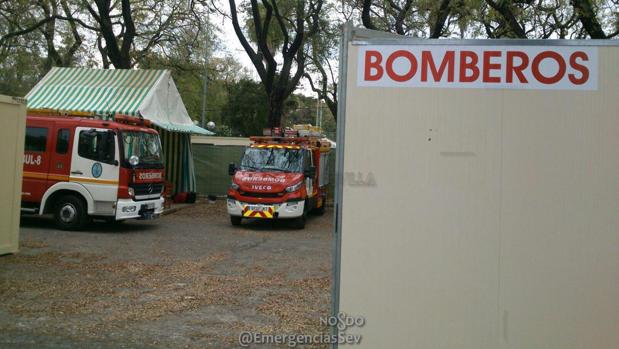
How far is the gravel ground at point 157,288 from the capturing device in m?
6.00

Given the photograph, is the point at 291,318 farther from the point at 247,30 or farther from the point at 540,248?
the point at 247,30

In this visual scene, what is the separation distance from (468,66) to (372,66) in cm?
61

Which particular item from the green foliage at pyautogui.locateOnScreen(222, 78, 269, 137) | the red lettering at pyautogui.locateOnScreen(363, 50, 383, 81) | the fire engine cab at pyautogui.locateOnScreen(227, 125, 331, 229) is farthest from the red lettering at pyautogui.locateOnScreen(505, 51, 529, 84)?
the green foliage at pyautogui.locateOnScreen(222, 78, 269, 137)

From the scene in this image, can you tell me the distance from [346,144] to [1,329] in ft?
14.5

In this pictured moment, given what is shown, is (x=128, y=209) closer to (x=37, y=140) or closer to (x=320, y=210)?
(x=37, y=140)

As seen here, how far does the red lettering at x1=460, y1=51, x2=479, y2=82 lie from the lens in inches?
146

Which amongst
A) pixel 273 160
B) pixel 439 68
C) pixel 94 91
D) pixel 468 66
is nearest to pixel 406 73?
pixel 439 68

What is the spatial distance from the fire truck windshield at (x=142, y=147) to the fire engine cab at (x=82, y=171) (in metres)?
0.03

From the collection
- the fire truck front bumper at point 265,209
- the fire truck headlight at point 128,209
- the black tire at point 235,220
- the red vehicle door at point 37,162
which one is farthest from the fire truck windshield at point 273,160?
the red vehicle door at point 37,162

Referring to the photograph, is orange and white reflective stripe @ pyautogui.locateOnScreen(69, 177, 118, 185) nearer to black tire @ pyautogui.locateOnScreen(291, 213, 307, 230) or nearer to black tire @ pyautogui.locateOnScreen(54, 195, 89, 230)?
black tire @ pyautogui.locateOnScreen(54, 195, 89, 230)

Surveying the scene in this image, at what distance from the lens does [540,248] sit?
3668 mm

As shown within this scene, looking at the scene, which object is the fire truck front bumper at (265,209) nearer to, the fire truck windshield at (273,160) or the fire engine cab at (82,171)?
the fire truck windshield at (273,160)

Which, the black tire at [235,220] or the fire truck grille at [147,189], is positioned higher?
the fire truck grille at [147,189]

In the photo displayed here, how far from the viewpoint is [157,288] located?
26.5ft
